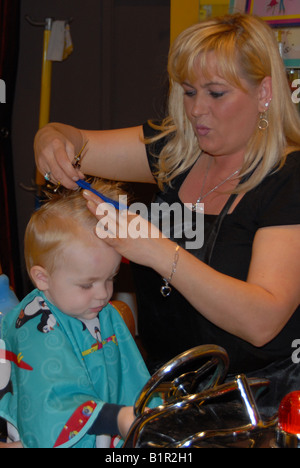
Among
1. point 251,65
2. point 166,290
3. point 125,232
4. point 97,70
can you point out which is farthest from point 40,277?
point 97,70

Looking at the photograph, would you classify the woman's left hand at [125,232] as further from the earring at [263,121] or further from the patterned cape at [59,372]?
the earring at [263,121]

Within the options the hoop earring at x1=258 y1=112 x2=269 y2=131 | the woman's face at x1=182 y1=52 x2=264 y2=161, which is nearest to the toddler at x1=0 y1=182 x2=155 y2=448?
the woman's face at x1=182 y1=52 x2=264 y2=161

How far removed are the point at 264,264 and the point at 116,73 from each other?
2277mm

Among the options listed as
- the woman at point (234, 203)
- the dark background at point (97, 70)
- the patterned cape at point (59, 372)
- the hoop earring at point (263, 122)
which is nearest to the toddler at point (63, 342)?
the patterned cape at point (59, 372)

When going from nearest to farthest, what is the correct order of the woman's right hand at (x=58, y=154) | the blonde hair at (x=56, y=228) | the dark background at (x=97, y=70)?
the blonde hair at (x=56, y=228) → the woman's right hand at (x=58, y=154) → the dark background at (x=97, y=70)

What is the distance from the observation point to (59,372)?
1160 mm

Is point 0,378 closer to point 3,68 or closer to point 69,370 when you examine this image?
point 69,370

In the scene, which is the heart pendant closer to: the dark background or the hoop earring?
the hoop earring

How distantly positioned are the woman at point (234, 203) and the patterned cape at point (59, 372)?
0.16 meters

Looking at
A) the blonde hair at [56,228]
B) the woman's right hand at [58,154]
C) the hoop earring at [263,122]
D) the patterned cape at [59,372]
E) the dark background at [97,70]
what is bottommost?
the patterned cape at [59,372]

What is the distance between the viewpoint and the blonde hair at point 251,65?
140cm

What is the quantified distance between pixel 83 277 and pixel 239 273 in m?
0.40

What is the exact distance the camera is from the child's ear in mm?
Result: 1236

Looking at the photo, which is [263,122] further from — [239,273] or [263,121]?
[239,273]
